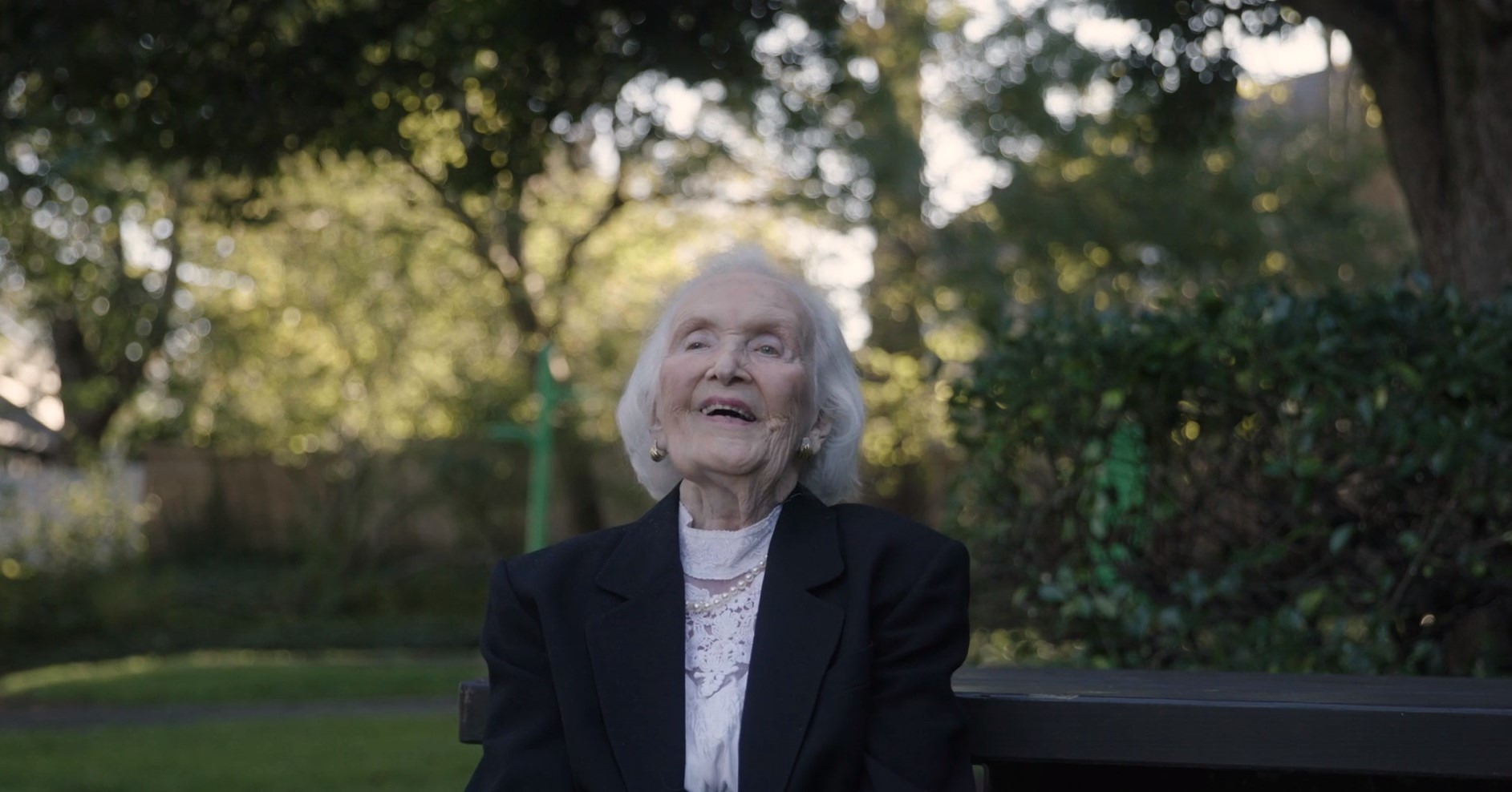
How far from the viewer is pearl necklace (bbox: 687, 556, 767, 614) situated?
9.50 feet

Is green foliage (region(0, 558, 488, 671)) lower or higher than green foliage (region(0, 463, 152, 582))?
lower

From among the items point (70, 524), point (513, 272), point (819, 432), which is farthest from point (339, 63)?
point (513, 272)

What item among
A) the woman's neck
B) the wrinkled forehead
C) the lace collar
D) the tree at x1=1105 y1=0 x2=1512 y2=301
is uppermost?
the tree at x1=1105 y1=0 x2=1512 y2=301

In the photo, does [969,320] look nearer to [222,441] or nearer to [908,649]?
[222,441]

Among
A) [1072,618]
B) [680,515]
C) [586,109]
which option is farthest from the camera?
[586,109]

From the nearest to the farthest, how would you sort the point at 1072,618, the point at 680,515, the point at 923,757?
the point at 923,757 → the point at 680,515 → the point at 1072,618

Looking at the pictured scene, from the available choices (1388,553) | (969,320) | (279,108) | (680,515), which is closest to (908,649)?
(680,515)

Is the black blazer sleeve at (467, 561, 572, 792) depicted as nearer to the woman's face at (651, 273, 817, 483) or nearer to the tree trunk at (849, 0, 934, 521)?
the woman's face at (651, 273, 817, 483)

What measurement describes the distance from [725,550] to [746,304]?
1.42 ft

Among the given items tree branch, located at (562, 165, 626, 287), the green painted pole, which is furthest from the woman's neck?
tree branch, located at (562, 165, 626, 287)

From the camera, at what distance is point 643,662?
280 centimetres

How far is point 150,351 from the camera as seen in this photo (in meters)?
24.5

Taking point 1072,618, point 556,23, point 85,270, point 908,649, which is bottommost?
point 1072,618

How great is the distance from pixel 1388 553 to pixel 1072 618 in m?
0.92
